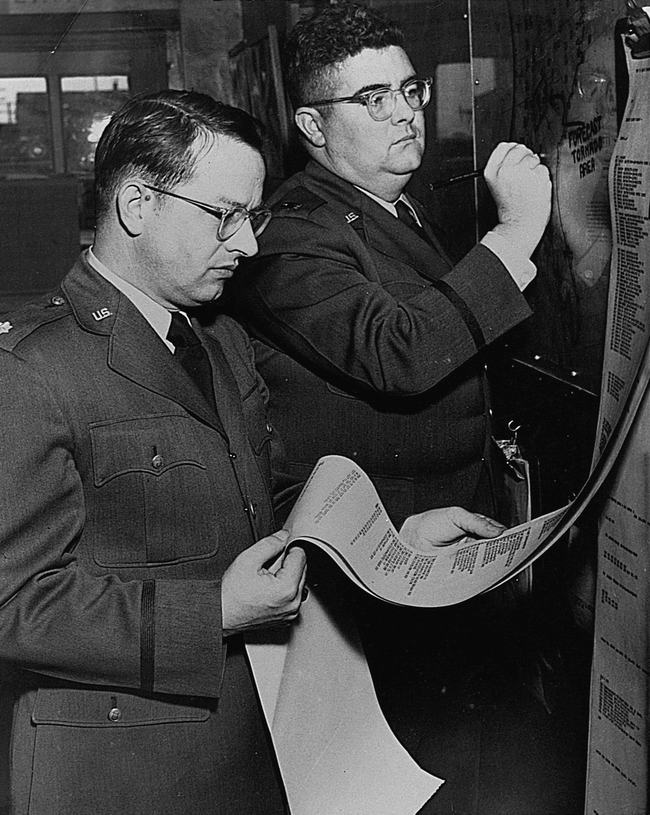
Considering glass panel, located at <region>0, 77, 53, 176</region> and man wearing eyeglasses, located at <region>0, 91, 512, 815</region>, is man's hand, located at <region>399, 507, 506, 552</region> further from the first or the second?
glass panel, located at <region>0, 77, 53, 176</region>

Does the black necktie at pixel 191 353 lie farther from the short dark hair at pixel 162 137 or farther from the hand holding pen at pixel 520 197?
the hand holding pen at pixel 520 197

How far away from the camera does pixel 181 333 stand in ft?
3.16

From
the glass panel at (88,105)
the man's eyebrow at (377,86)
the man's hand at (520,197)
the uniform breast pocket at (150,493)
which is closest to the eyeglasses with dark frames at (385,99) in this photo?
the man's eyebrow at (377,86)

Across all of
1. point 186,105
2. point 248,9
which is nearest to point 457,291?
point 186,105

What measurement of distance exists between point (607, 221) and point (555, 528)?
1.04ft

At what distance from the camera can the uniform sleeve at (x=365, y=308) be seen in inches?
38.3

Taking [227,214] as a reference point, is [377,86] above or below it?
above

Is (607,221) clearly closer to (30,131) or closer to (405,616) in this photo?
(405,616)

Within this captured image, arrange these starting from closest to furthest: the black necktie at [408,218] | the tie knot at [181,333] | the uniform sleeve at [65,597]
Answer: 1. the uniform sleeve at [65,597]
2. the tie knot at [181,333]
3. the black necktie at [408,218]

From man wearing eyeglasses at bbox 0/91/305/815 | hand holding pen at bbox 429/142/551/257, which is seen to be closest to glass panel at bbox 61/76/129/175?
man wearing eyeglasses at bbox 0/91/305/815

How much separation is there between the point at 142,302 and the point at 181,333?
5 cm

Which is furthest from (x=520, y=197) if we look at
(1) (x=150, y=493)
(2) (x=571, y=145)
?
(1) (x=150, y=493)

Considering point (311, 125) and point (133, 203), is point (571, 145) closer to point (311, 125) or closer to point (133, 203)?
point (311, 125)

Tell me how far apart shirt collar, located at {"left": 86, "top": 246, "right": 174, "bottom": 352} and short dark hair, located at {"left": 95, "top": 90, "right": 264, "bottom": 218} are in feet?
0.15
